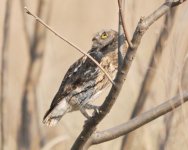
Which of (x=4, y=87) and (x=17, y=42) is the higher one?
(x=4, y=87)

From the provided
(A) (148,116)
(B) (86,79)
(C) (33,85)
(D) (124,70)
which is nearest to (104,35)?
(B) (86,79)

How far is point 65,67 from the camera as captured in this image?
A: 5.86 metres

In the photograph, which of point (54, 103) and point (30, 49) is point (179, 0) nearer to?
point (54, 103)

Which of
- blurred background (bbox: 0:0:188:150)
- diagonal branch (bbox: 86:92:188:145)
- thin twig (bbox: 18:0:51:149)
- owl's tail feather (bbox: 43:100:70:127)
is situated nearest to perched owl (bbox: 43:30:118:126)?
owl's tail feather (bbox: 43:100:70:127)

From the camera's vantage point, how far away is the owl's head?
326 centimetres

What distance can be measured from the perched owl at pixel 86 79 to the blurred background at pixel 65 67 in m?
0.28

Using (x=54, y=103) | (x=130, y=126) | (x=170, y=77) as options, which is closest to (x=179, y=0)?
(x=130, y=126)

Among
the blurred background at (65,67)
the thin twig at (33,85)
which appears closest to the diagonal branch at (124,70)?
the blurred background at (65,67)

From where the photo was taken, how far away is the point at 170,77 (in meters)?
3.61

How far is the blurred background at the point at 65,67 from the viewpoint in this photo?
3.64 m

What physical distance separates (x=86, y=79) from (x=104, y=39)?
194 mm

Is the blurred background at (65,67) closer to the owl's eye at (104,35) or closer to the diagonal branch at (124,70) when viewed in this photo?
the owl's eye at (104,35)

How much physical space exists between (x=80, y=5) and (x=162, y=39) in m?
2.99

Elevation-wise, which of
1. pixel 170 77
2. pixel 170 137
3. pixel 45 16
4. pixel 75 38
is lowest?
pixel 75 38
